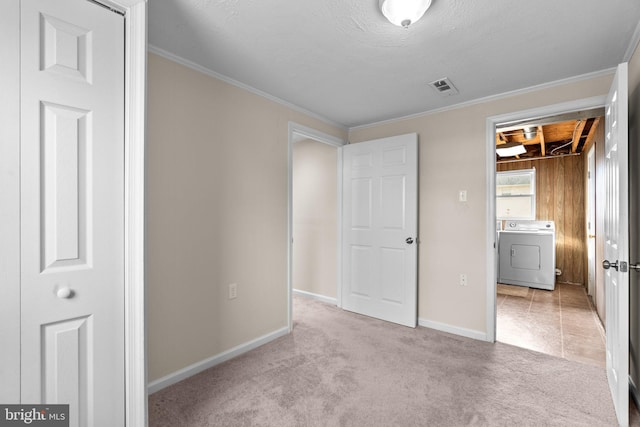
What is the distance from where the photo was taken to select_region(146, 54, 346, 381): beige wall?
6.84 ft

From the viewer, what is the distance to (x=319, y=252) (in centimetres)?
416

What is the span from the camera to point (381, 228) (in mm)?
3471

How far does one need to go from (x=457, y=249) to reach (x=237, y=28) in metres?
2.68

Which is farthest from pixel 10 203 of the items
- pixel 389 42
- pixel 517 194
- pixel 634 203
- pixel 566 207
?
pixel 566 207

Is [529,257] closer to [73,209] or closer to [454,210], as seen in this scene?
[454,210]

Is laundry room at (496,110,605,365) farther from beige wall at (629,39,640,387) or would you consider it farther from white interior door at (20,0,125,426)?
white interior door at (20,0,125,426)

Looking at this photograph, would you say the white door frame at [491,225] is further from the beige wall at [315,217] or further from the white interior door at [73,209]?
the white interior door at [73,209]

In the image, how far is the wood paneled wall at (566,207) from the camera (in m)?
5.16

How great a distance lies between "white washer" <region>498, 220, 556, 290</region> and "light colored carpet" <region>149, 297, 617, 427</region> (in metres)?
2.69

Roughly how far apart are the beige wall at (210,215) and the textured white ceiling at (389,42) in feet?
0.92

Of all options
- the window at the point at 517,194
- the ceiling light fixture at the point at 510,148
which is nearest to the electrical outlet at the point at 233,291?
the ceiling light fixture at the point at 510,148

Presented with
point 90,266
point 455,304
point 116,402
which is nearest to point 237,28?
point 90,266

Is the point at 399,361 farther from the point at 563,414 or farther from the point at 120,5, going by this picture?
the point at 120,5

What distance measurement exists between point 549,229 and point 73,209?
6.28 metres
